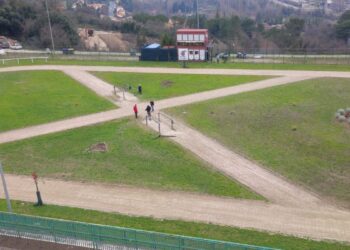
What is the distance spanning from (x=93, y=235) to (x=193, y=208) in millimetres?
6361

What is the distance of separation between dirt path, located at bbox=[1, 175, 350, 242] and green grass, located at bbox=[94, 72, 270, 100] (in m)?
20.1

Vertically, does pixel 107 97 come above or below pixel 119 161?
above

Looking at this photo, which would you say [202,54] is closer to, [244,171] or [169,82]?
[169,82]

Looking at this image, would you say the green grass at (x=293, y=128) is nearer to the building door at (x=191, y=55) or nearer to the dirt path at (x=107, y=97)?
the dirt path at (x=107, y=97)

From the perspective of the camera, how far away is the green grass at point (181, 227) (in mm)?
19453

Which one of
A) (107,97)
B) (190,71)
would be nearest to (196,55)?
(190,71)

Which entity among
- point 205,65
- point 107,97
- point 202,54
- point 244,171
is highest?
point 202,54

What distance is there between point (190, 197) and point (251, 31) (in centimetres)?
9585

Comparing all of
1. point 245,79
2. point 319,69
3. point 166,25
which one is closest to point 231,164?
point 245,79

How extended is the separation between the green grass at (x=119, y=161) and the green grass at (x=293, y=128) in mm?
4210

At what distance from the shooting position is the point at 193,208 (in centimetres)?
2314

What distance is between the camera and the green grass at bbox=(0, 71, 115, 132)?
3969 centimetres

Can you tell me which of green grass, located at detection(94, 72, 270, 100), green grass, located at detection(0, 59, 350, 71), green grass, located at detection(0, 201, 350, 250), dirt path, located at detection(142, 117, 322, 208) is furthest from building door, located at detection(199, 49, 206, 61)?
green grass, located at detection(0, 201, 350, 250)

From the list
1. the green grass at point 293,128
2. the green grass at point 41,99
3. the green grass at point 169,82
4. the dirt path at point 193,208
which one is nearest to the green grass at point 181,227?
the dirt path at point 193,208
